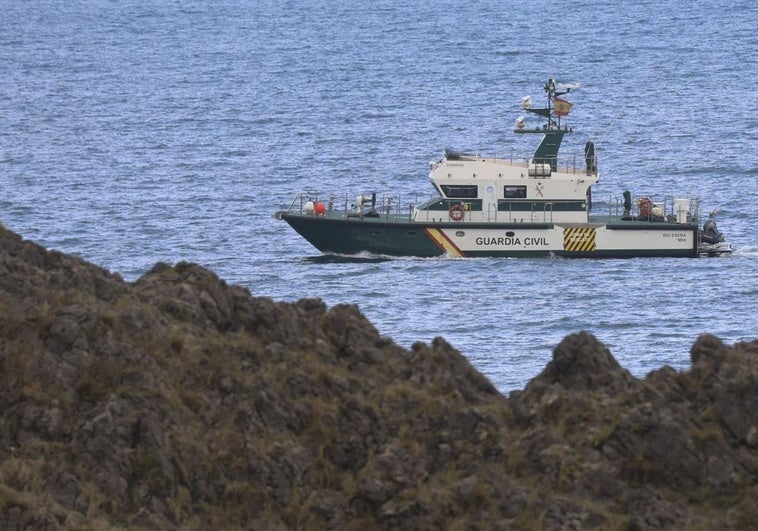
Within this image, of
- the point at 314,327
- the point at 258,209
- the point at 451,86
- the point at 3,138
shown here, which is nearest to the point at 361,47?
the point at 451,86

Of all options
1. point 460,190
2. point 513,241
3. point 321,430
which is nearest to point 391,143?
point 513,241

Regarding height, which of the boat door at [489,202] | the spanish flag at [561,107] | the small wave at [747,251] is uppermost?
the spanish flag at [561,107]

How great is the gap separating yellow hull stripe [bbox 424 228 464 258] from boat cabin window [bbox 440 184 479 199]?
128cm

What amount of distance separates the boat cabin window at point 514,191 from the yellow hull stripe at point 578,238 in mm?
1876

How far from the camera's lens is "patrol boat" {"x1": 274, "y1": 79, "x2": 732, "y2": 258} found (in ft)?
216

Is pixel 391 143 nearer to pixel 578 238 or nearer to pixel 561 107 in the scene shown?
pixel 561 107

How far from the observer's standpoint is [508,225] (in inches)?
2596

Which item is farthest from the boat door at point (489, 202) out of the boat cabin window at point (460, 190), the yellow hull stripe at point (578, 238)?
the yellow hull stripe at point (578, 238)

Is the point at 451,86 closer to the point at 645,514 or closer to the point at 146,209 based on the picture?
the point at 146,209

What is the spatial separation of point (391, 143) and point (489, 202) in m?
36.5

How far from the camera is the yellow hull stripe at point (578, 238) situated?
66438 mm

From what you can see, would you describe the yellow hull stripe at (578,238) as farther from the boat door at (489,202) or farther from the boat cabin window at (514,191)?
the boat door at (489,202)

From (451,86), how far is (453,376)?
111525 millimetres

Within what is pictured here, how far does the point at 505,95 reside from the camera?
128250mm
